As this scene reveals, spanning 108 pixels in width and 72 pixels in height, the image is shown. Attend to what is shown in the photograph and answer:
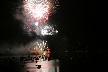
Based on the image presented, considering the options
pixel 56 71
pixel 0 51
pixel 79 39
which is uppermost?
pixel 79 39

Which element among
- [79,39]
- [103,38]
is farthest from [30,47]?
[103,38]

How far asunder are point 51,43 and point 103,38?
4294 cm

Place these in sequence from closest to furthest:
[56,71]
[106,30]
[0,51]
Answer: [56,71] → [0,51] → [106,30]

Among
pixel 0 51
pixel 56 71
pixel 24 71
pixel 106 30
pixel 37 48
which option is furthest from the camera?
pixel 106 30

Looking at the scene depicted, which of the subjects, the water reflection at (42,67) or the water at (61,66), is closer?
the water at (61,66)

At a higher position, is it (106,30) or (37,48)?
(106,30)

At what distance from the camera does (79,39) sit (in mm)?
190125

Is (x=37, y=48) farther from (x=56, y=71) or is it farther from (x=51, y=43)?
(x=56, y=71)

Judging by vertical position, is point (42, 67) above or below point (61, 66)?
below

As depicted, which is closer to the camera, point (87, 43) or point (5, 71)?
point (5, 71)

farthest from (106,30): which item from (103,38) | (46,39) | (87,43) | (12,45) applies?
(12,45)

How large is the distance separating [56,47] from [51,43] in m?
16.2

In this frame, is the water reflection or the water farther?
the water reflection

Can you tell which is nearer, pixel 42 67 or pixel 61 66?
pixel 61 66
